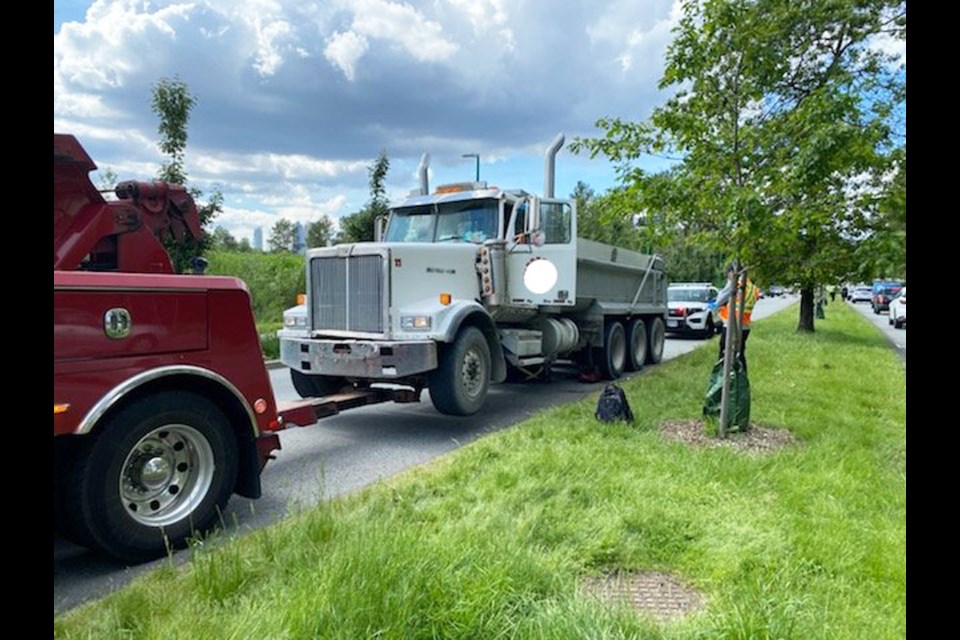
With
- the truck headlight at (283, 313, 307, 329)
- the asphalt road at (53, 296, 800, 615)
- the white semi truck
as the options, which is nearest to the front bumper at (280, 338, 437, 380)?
the white semi truck

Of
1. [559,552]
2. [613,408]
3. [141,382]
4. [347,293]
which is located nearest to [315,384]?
[347,293]

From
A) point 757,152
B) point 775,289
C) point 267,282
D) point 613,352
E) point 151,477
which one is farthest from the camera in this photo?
point 267,282

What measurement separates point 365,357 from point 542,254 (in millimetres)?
3023

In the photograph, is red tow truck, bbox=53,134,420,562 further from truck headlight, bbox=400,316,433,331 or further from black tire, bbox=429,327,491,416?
black tire, bbox=429,327,491,416

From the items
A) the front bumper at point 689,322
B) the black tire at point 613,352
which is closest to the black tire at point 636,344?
the black tire at point 613,352

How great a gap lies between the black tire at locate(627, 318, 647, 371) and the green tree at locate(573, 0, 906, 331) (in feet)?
19.1

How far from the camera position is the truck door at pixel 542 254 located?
807 centimetres

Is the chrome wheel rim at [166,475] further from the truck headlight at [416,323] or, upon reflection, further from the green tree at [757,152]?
the green tree at [757,152]

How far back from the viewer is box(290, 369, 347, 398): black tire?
7406 millimetres

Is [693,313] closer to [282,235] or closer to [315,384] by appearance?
[315,384]

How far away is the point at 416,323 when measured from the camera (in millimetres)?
6473

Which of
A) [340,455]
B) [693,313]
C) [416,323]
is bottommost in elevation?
[340,455]
